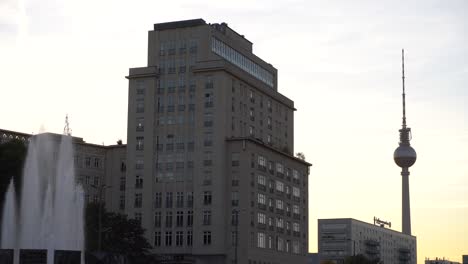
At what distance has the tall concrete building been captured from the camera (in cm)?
11181

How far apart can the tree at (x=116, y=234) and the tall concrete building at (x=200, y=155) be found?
30.9ft

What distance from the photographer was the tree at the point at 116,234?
101m

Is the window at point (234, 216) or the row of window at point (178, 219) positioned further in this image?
the row of window at point (178, 219)

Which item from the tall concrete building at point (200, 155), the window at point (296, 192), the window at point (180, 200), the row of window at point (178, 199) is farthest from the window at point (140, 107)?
the window at point (296, 192)

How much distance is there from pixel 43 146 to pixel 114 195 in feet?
78.1

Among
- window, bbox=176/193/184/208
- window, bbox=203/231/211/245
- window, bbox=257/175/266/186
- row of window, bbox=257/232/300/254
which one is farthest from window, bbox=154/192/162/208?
row of window, bbox=257/232/300/254

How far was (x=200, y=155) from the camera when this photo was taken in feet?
374

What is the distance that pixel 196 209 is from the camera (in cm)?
11256

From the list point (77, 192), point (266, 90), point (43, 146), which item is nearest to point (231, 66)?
point (266, 90)

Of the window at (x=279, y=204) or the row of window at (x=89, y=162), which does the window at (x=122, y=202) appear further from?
the window at (x=279, y=204)

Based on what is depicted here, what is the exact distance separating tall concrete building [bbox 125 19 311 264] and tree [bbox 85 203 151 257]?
30.9 ft

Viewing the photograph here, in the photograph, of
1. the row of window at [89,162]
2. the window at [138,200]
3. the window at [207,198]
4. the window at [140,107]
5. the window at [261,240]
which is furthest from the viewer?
the row of window at [89,162]

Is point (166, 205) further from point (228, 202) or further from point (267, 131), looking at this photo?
point (267, 131)

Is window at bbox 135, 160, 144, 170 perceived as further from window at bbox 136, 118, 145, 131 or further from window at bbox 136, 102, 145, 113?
window at bbox 136, 102, 145, 113
